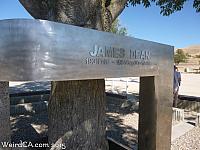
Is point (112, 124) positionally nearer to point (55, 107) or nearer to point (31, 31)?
point (55, 107)

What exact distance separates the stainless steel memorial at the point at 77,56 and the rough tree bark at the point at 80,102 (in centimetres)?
91

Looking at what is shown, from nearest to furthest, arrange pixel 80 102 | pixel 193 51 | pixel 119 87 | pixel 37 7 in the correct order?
pixel 37 7
pixel 80 102
pixel 119 87
pixel 193 51

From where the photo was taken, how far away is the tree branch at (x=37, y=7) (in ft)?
12.8

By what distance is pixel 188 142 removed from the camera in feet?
19.3

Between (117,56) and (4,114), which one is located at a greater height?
(117,56)

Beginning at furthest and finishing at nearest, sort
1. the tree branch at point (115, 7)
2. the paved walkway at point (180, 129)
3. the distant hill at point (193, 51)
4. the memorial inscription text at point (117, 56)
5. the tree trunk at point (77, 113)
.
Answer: the distant hill at point (193, 51) < the paved walkway at point (180, 129) < the tree branch at point (115, 7) < the tree trunk at point (77, 113) < the memorial inscription text at point (117, 56)

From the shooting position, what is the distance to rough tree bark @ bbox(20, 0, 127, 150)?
3.90 m

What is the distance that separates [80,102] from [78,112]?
0.55 feet

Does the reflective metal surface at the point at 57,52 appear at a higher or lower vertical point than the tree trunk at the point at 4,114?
higher

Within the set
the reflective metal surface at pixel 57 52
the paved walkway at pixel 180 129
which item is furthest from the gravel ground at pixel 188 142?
the reflective metal surface at pixel 57 52

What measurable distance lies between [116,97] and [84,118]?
230 inches

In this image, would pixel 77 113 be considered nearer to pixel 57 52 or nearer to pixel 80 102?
pixel 80 102

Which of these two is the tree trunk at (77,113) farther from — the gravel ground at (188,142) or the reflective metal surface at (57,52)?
the gravel ground at (188,142)

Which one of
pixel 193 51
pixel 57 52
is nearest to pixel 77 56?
pixel 57 52
